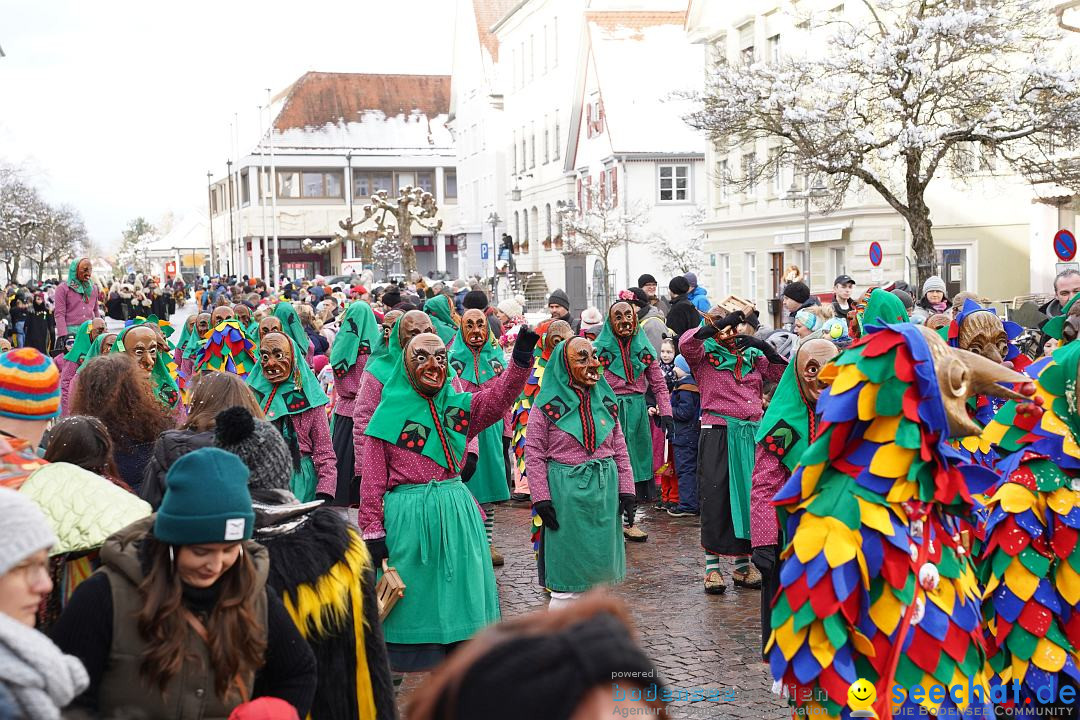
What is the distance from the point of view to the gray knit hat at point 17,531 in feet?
8.24

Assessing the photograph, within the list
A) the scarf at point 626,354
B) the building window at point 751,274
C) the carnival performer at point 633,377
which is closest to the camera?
the carnival performer at point 633,377

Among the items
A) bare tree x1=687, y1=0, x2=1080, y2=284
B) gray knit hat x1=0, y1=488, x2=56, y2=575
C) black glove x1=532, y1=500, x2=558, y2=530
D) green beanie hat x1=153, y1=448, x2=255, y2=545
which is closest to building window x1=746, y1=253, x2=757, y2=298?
bare tree x1=687, y1=0, x2=1080, y2=284

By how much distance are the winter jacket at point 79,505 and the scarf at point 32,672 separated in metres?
1.32

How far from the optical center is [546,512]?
7.36m

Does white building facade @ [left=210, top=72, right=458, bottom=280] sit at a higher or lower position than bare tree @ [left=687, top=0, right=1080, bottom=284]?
higher

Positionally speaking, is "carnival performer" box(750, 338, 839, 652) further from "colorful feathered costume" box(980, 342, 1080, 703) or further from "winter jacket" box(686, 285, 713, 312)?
"winter jacket" box(686, 285, 713, 312)

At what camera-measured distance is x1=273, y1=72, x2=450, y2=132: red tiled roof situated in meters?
80.9

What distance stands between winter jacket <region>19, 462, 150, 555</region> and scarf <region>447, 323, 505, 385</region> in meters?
6.77

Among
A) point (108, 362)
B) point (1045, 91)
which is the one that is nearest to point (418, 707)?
point (108, 362)

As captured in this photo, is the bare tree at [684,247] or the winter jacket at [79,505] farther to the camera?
the bare tree at [684,247]

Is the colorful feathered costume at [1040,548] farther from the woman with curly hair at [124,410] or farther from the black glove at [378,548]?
the woman with curly hair at [124,410]

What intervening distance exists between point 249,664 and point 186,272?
102 metres

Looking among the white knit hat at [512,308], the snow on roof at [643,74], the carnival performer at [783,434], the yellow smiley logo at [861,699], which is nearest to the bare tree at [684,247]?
the snow on roof at [643,74]

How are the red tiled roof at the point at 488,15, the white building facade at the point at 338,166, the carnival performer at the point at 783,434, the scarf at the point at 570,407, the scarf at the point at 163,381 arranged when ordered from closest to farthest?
the carnival performer at the point at 783,434 < the scarf at the point at 570,407 < the scarf at the point at 163,381 < the red tiled roof at the point at 488,15 < the white building facade at the point at 338,166
